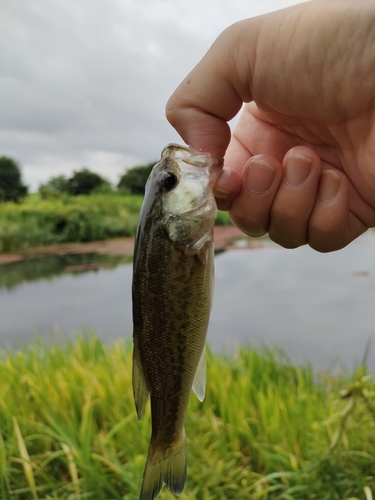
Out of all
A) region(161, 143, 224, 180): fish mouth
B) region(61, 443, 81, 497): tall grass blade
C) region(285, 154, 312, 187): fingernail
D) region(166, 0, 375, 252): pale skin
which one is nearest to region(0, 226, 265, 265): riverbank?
region(61, 443, 81, 497): tall grass blade

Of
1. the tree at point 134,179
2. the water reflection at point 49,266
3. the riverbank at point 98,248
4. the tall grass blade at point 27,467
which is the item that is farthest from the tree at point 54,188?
the tall grass blade at point 27,467

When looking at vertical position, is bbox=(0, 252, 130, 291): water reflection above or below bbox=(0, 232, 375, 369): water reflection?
above

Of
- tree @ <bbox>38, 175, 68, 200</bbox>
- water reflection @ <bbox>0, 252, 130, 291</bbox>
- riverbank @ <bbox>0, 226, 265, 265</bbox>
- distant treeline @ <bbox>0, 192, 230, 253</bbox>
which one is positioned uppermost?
tree @ <bbox>38, 175, 68, 200</bbox>

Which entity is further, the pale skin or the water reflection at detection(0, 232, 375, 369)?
the water reflection at detection(0, 232, 375, 369)

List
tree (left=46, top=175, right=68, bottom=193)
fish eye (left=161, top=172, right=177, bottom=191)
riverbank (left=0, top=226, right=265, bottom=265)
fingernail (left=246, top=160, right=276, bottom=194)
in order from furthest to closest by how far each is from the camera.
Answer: tree (left=46, top=175, right=68, bottom=193) < riverbank (left=0, top=226, right=265, bottom=265) < fingernail (left=246, top=160, right=276, bottom=194) < fish eye (left=161, top=172, right=177, bottom=191)

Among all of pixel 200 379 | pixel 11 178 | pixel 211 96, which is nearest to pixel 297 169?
pixel 211 96

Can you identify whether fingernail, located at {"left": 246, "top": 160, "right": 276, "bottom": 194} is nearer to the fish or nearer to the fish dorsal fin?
the fish

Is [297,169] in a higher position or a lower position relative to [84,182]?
lower

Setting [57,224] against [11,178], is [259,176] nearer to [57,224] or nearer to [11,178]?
[57,224]
